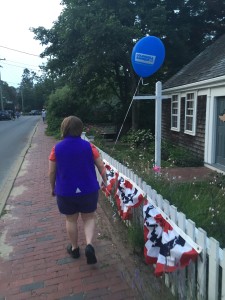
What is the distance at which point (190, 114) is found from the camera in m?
11.2

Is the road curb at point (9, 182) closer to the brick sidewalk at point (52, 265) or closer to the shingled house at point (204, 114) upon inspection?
the brick sidewalk at point (52, 265)

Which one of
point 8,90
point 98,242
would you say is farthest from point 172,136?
point 8,90

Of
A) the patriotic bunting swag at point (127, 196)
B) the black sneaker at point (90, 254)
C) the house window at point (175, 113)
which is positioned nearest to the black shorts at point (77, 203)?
the black sneaker at point (90, 254)

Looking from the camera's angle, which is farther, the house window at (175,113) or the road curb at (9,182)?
the house window at (175,113)

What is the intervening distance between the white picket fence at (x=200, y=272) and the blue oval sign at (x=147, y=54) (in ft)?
11.3

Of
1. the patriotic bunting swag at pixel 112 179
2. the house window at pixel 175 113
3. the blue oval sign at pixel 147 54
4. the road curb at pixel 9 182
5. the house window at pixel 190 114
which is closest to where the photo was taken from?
the patriotic bunting swag at pixel 112 179

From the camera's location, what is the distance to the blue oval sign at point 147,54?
5652mm

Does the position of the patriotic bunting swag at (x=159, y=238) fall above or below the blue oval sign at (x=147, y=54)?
below

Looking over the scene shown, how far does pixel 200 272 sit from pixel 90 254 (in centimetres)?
141

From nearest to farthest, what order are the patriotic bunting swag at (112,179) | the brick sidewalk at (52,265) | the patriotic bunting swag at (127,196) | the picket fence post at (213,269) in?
1. the picket fence post at (213,269)
2. the brick sidewalk at (52,265)
3. the patriotic bunting swag at (127,196)
4. the patriotic bunting swag at (112,179)

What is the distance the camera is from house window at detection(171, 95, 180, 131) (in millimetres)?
12328

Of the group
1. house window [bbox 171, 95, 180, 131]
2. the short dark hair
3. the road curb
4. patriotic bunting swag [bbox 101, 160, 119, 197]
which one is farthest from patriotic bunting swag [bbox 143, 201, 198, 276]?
house window [bbox 171, 95, 180, 131]

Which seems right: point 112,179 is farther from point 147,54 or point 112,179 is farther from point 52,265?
point 147,54

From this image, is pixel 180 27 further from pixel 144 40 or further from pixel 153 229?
pixel 153 229
